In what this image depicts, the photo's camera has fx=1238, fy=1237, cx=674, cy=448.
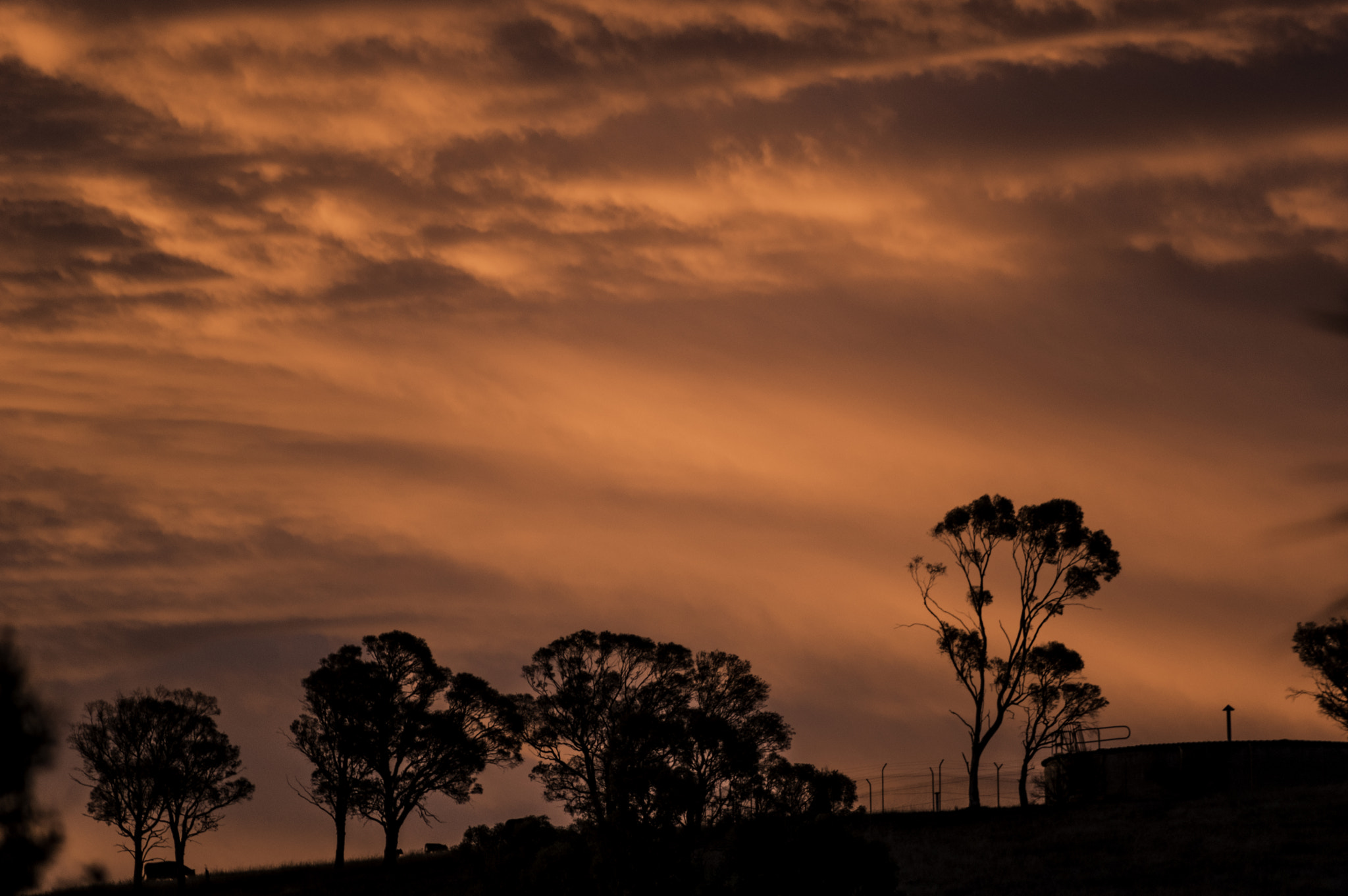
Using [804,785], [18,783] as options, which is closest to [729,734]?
[804,785]

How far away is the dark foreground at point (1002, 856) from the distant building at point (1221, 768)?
7.64 metres

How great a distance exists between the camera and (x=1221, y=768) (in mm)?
75188

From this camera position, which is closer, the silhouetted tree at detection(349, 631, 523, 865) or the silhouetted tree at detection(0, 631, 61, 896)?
the silhouetted tree at detection(0, 631, 61, 896)

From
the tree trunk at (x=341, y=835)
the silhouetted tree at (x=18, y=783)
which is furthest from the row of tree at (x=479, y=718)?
the silhouetted tree at (x=18, y=783)

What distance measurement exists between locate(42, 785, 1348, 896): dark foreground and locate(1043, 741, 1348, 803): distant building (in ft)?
25.1

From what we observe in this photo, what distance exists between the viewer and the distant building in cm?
7456

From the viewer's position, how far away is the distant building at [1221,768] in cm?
7456

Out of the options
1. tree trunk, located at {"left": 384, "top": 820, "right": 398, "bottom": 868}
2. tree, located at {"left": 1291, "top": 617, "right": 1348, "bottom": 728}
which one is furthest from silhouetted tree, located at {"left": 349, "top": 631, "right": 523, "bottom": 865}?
tree, located at {"left": 1291, "top": 617, "right": 1348, "bottom": 728}

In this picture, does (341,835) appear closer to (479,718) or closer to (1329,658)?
(479,718)

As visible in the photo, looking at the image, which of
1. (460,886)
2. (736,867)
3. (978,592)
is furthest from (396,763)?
(736,867)

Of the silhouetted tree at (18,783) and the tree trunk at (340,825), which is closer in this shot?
the silhouetted tree at (18,783)

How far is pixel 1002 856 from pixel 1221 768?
2724 centimetres

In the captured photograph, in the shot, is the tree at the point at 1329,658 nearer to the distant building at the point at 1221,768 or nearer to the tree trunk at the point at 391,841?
the distant building at the point at 1221,768

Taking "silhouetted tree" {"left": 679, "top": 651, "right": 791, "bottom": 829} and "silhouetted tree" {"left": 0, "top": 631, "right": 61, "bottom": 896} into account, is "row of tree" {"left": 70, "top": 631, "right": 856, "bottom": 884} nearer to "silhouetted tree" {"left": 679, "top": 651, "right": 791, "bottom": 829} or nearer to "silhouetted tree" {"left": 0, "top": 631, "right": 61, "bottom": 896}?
"silhouetted tree" {"left": 679, "top": 651, "right": 791, "bottom": 829}
